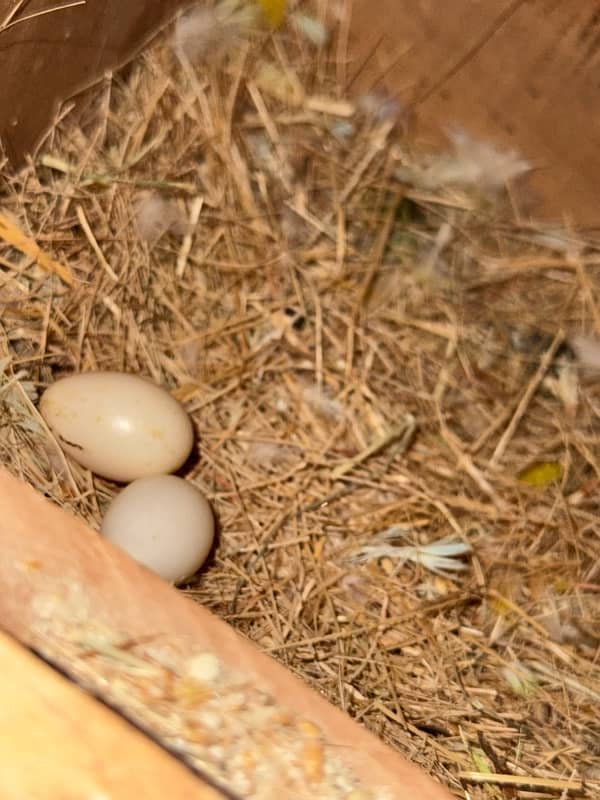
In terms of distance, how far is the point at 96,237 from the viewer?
4.01 ft

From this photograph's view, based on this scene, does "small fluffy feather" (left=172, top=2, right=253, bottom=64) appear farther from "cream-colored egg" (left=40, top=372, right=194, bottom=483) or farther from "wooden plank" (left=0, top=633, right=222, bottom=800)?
"wooden plank" (left=0, top=633, right=222, bottom=800)

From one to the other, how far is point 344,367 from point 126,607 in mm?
653

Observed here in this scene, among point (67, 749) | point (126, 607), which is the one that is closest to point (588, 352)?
point (126, 607)

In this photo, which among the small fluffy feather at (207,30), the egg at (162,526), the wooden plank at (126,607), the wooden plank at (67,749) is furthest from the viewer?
the small fluffy feather at (207,30)

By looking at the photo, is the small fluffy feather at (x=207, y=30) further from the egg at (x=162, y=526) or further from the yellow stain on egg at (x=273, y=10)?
the egg at (x=162, y=526)

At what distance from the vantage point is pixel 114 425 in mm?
1081

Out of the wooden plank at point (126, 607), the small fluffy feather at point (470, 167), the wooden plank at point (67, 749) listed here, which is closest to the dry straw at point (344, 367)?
the small fluffy feather at point (470, 167)

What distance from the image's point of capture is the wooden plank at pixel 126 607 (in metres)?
0.78

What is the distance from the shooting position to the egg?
1028 millimetres

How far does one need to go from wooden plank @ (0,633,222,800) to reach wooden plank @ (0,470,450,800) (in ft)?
0.45

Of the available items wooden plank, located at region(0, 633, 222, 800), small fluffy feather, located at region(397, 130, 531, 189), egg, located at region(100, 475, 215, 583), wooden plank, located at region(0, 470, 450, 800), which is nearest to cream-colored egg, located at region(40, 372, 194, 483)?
egg, located at region(100, 475, 215, 583)

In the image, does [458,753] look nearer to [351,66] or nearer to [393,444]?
[393,444]

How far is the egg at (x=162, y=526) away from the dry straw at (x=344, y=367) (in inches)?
2.7

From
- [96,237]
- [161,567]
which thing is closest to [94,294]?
[96,237]
